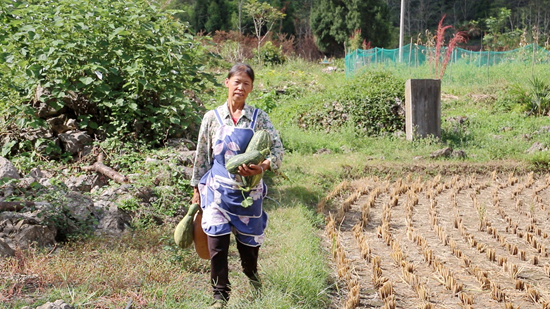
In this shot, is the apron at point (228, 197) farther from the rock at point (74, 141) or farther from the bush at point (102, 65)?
the rock at point (74, 141)

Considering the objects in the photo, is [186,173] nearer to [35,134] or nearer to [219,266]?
[35,134]

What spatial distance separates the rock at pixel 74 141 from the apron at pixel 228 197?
3.56 meters

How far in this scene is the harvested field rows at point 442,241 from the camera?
13.3 feet

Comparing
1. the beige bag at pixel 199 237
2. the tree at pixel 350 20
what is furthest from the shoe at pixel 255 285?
the tree at pixel 350 20

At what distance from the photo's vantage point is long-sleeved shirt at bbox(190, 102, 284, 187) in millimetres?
3480

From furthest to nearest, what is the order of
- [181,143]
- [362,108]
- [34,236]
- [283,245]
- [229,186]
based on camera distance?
[362,108] < [181,143] < [283,245] < [34,236] < [229,186]

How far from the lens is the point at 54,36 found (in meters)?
6.04

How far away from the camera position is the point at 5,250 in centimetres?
368

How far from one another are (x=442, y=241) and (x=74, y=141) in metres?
4.38

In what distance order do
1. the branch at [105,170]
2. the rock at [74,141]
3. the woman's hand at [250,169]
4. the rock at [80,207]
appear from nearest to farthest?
the woman's hand at [250,169] → the rock at [80,207] → the branch at [105,170] → the rock at [74,141]

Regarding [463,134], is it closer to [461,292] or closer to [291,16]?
[461,292]

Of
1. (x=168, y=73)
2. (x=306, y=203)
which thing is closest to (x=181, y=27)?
(x=168, y=73)

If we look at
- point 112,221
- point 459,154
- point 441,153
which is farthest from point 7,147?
point 459,154

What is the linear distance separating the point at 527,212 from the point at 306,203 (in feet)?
8.72
